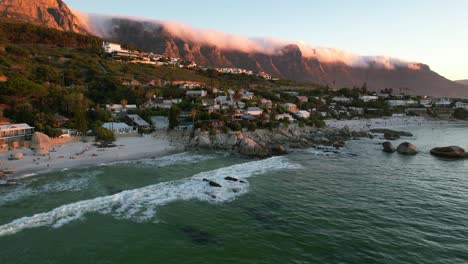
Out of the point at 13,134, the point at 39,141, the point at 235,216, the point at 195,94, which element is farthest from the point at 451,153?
the point at 13,134

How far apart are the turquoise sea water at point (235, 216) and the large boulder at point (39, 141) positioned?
12700 millimetres

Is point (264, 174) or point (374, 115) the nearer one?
point (264, 174)

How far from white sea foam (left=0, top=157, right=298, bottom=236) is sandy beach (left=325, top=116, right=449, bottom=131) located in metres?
64.6

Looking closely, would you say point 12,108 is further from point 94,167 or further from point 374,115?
point 374,115

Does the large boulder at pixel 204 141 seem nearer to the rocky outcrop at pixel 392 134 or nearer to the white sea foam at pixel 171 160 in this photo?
the white sea foam at pixel 171 160

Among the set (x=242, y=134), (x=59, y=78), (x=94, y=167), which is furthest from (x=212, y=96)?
(x=94, y=167)

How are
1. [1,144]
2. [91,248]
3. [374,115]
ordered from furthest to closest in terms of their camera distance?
[374,115], [1,144], [91,248]

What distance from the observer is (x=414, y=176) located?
38719mm

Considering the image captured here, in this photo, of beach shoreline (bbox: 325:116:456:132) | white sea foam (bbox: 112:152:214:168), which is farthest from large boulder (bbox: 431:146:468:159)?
white sea foam (bbox: 112:152:214:168)

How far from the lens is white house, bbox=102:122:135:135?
55.9 metres

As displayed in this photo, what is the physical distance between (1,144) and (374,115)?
12418cm

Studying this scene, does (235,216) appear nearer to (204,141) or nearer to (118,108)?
(204,141)

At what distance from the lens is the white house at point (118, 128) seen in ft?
183

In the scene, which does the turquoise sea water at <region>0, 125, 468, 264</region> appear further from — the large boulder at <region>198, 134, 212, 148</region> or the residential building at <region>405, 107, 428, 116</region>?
the residential building at <region>405, 107, 428, 116</region>
